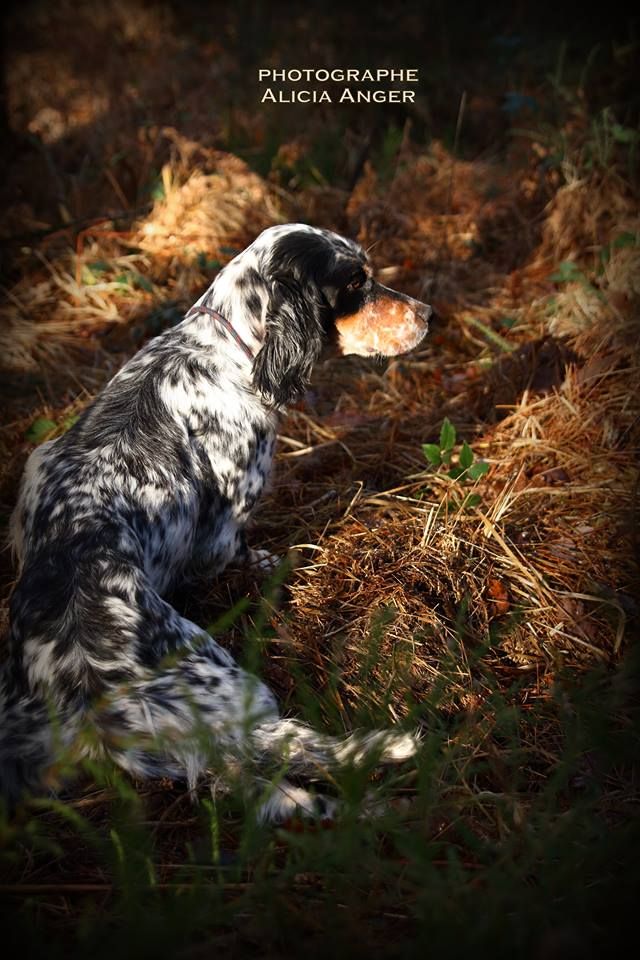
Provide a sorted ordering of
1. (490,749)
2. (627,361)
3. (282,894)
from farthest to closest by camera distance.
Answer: (627,361) → (490,749) → (282,894)

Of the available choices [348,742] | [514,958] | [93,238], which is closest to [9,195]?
[93,238]

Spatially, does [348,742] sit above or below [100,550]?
below

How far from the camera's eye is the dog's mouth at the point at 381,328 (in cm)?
340

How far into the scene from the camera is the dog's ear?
3.04m

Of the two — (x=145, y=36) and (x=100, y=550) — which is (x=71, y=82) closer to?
(x=145, y=36)

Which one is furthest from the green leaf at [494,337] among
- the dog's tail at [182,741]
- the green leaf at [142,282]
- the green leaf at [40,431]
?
the dog's tail at [182,741]

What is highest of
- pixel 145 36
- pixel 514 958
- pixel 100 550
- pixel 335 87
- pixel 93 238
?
pixel 145 36

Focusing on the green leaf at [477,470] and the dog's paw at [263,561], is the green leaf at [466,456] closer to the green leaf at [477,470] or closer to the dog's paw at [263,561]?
the green leaf at [477,470]

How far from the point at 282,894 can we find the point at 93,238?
5020 mm

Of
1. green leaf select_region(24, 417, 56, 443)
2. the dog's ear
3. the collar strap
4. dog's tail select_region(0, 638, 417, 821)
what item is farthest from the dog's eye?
dog's tail select_region(0, 638, 417, 821)

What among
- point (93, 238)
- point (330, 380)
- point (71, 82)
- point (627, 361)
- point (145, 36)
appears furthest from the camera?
point (145, 36)

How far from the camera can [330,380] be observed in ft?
15.3

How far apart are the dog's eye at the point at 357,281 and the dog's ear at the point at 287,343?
0.67ft

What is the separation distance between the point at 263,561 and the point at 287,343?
1.01m
